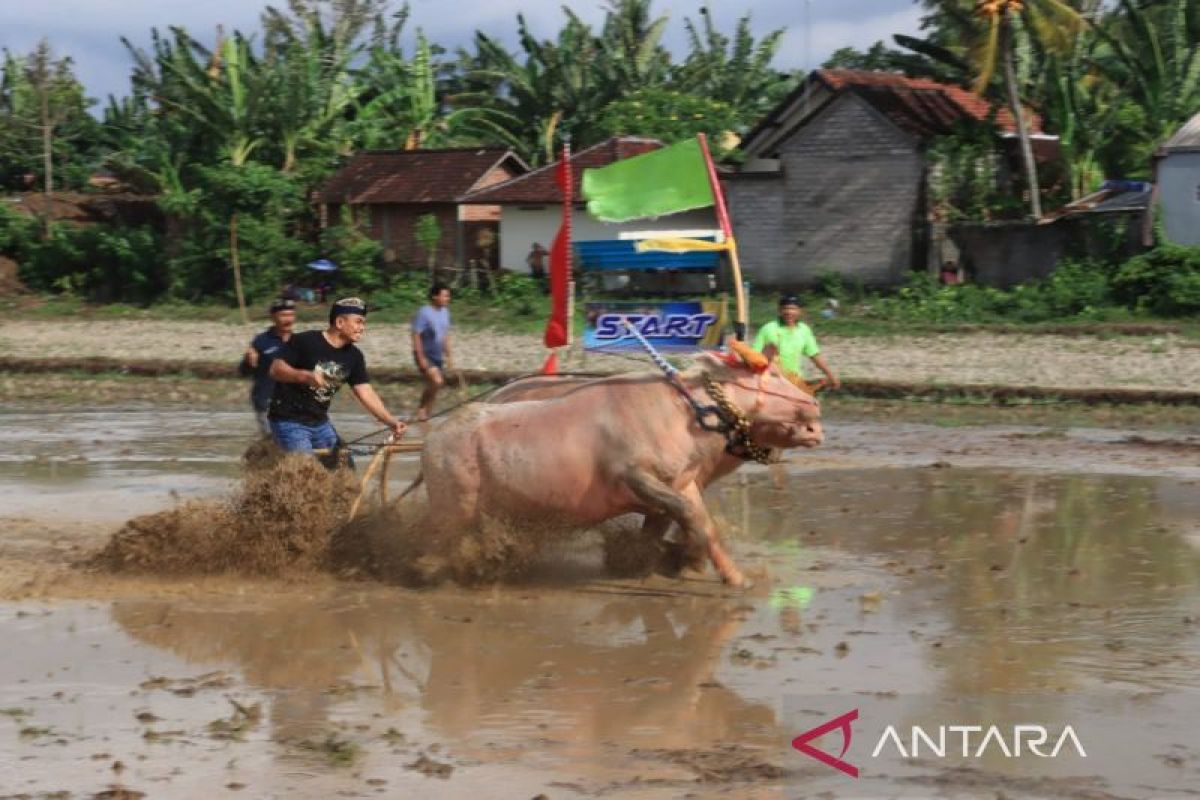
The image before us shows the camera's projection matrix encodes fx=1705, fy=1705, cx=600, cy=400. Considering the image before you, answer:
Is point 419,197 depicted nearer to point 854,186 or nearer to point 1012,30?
point 854,186

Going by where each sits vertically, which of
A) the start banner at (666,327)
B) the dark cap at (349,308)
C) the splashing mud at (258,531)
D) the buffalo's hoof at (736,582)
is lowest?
the buffalo's hoof at (736,582)

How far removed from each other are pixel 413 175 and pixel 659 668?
25.7 metres

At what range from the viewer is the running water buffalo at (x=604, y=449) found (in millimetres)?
8180

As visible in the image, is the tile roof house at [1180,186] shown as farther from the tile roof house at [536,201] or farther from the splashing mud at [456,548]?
the splashing mud at [456,548]

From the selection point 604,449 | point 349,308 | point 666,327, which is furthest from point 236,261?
point 604,449

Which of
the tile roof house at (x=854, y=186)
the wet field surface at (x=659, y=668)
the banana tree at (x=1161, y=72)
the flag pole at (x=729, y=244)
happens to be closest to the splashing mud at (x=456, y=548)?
the wet field surface at (x=659, y=668)

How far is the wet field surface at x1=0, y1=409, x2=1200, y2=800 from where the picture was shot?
5.48 metres

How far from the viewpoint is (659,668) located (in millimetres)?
6879

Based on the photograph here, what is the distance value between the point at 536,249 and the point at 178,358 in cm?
878

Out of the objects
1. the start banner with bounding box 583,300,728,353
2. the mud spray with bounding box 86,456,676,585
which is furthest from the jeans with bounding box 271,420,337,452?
the start banner with bounding box 583,300,728,353

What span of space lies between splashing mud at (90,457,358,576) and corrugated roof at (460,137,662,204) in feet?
69.7

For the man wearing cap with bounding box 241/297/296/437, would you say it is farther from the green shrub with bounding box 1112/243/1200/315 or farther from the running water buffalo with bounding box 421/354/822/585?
the green shrub with bounding box 1112/243/1200/315

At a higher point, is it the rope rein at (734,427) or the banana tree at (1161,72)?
the banana tree at (1161,72)

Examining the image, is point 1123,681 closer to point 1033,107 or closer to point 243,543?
point 243,543
